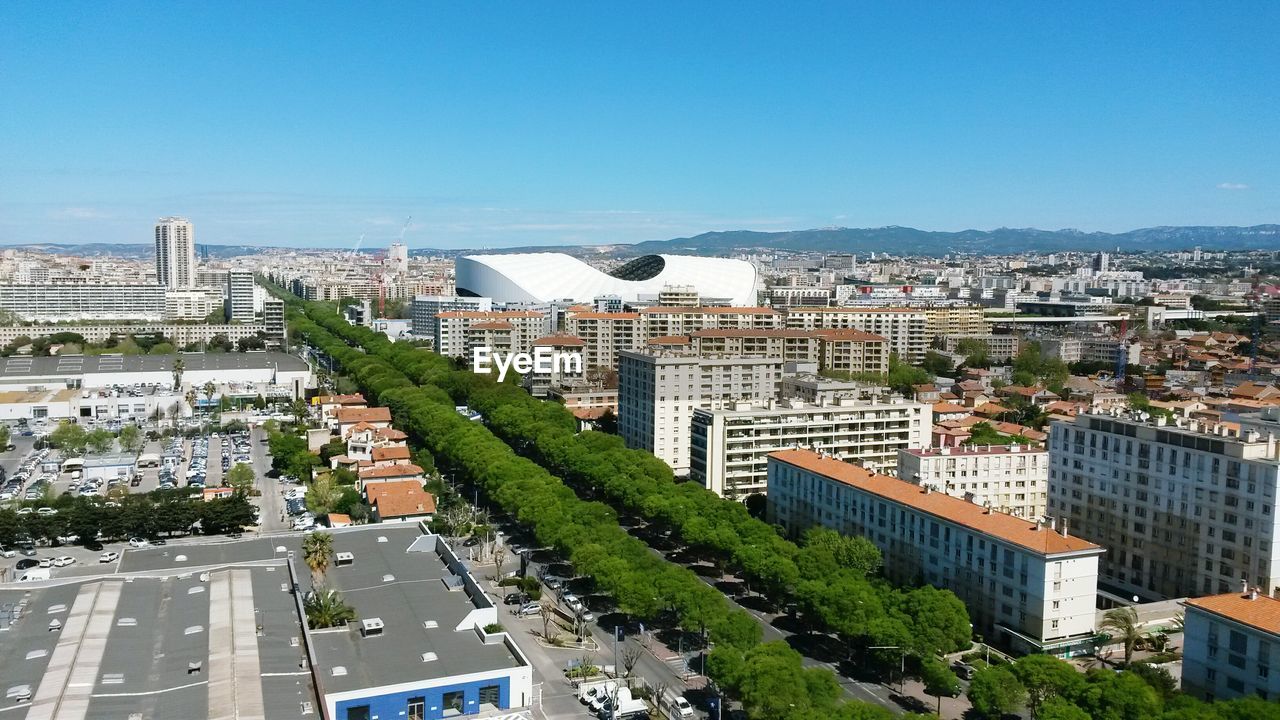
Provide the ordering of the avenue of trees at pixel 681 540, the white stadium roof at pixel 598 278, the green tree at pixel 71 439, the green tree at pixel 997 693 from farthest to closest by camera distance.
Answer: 1. the white stadium roof at pixel 598 278
2. the green tree at pixel 71 439
3. the avenue of trees at pixel 681 540
4. the green tree at pixel 997 693

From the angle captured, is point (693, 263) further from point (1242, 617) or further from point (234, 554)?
point (1242, 617)

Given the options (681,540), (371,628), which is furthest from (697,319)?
(371,628)

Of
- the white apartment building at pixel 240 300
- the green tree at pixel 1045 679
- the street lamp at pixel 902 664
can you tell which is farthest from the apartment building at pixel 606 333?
the green tree at pixel 1045 679

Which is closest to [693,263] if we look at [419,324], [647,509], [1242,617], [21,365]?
[419,324]

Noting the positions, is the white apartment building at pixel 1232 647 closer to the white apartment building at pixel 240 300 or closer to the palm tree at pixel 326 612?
the palm tree at pixel 326 612

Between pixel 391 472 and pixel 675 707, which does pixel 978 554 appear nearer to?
pixel 675 707

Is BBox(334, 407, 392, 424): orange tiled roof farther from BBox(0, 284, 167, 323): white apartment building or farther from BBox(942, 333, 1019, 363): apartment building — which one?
BBox(0, 284, 167, 323): white apartment building
